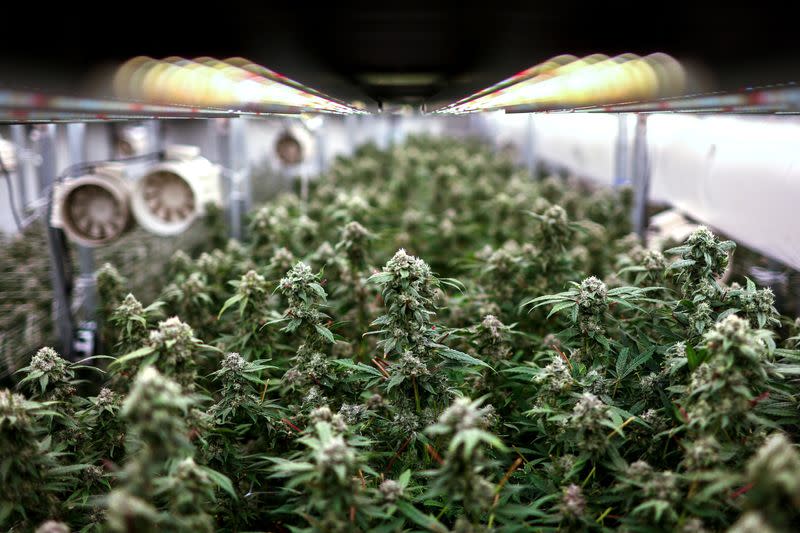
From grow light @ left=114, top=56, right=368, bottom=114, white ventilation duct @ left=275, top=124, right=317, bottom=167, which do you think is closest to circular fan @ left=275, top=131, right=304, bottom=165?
white ventilation duct @ left=275, top=124, right=317, bottom=167

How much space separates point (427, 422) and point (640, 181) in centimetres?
461

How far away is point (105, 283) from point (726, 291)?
9.18 ft

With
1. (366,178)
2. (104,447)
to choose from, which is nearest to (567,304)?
(104,447)

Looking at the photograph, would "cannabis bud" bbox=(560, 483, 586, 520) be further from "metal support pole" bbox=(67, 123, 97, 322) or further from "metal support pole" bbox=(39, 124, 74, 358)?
"metal support pole" bbox=(67, 123, 97, 322)

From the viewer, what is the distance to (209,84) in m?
2.58

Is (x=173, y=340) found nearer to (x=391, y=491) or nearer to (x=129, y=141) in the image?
(x=391, y=491)

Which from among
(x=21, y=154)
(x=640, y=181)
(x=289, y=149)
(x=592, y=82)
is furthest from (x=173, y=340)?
(x=289, y=149)

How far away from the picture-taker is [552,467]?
212cm

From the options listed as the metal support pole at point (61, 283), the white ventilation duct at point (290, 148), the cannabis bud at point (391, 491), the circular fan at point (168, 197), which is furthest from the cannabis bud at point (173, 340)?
the white ventilation duct at point (290, 148)

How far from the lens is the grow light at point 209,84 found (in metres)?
2.14

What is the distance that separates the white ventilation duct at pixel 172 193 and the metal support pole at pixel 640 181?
358 centimetres

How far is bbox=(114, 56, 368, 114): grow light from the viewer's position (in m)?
2.14

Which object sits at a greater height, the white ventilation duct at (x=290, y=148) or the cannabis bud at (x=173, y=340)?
the white ventilation duct at (x=290, y=148)

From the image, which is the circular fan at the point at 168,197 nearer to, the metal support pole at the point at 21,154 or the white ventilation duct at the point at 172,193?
the white ventilation duct at the point at 172,193
